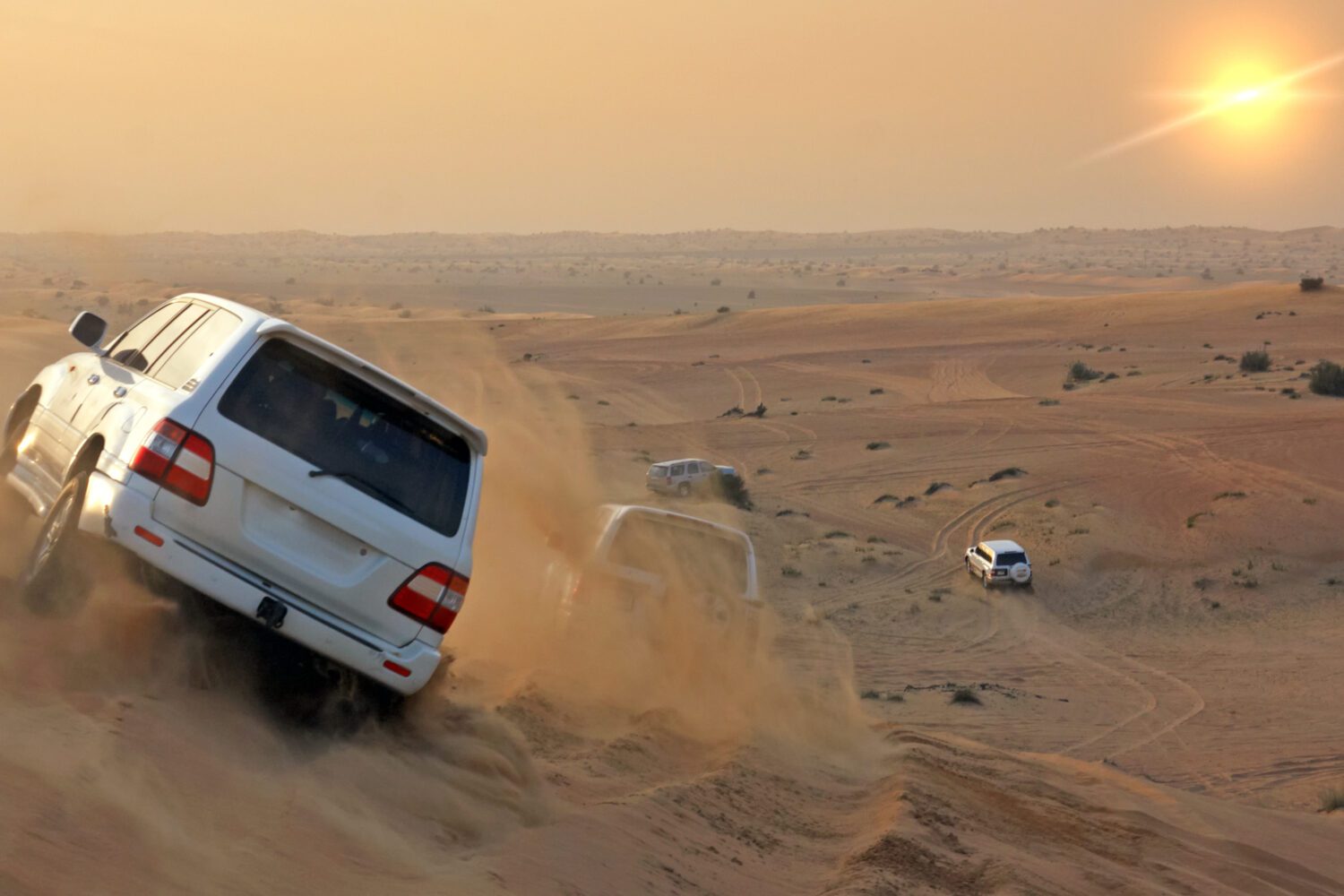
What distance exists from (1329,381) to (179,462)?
42.0 m

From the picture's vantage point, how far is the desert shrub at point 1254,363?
48.2 m

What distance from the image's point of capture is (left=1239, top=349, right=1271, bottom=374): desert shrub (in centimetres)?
4819

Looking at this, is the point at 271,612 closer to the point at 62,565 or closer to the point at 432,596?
the point at 432,596

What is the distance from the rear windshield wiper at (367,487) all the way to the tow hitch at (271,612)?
1.90 ft

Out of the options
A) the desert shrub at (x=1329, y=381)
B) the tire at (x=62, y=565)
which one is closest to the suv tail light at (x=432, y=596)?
the tire at (x=62, y=565)

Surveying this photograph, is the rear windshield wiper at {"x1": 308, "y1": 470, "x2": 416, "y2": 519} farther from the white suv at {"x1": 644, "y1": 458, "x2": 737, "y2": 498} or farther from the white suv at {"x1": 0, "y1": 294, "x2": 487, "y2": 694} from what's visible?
the white suv at {"x1": 644, "y1": 458, "x2": 737, "y2": 498}

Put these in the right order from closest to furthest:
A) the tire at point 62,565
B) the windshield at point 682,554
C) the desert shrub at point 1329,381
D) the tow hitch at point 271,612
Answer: the tow hitch at point 271,612
the tire at point 62,565
the windshield at point 682,554
the desert shrub at point 1329,381

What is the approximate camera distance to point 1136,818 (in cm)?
857

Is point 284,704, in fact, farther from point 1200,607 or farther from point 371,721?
point 1200,607

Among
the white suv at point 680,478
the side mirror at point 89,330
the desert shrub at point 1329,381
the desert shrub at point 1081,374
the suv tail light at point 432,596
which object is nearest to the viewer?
the suv tail light at point 432,596

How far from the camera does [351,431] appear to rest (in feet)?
20.9

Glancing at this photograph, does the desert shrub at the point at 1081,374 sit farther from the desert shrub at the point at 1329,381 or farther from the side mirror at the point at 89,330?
the side mirror at the point at 89,330

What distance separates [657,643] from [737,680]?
0.73m

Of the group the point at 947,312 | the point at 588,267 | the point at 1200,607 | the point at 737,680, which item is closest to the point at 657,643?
the point at 737,680
